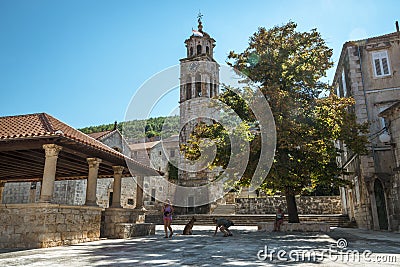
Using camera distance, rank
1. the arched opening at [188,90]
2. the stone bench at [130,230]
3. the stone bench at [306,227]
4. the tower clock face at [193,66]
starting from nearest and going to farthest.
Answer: the stone bench at [130,230] → the stone bench at [306,227] → the tower clock face at [193,66] → the arched opening at [188,90]

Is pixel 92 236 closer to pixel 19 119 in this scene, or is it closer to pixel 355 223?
pixel 19 119

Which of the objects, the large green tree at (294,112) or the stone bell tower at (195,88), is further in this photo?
the stone bell tower at (195,88)

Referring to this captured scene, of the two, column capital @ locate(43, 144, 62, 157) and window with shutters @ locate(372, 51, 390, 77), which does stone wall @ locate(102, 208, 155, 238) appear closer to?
column capital @ locate(43, 144, 62, 157)

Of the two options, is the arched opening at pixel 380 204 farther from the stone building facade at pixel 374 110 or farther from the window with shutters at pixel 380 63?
the window with shutters at pixel 380 63

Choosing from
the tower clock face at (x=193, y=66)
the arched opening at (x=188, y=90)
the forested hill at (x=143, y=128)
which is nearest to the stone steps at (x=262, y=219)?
the arched opening at (x=188, y=90)

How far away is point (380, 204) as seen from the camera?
15.1 m

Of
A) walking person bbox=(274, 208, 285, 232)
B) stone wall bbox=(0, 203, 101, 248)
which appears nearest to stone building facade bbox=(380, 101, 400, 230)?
walking person bbox=(274, 208, 285, 232)

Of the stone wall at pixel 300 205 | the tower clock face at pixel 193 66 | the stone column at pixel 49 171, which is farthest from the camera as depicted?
the tower clock face at pixel 193 66

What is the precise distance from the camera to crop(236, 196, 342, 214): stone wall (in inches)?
981

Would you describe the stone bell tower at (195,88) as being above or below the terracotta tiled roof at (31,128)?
above

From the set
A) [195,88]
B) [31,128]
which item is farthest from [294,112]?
[195,88]

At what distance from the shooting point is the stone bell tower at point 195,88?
32469 millimetres

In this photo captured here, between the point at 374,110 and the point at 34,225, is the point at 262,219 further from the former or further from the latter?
the point at 34,225

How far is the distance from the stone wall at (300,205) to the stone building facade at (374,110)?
21.8 ft
